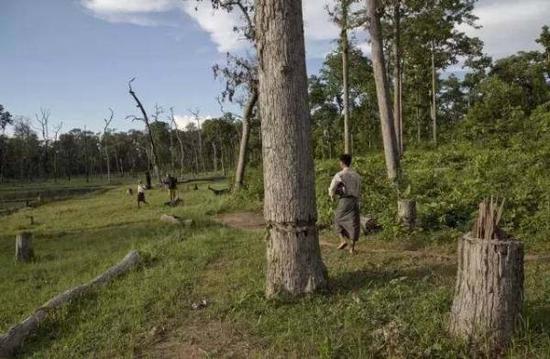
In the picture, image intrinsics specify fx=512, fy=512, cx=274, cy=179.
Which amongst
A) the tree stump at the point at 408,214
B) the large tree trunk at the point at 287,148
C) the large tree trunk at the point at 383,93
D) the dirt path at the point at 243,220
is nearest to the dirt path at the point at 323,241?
the dirt path at the point at 243,220

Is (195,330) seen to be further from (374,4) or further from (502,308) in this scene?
(374,4)

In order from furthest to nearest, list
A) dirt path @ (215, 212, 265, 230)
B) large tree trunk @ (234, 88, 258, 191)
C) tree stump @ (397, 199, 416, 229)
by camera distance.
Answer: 1. large tree trunk @ (234, 88, 258, 191)
2. dirt path @ (215, 212, 265, 230)
3. tree stump @ (397, 199, 416, 229)

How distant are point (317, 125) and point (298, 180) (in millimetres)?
45648

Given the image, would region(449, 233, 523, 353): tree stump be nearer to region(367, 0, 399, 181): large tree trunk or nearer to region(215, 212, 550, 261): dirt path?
region(215, 212, 550, 261): dirt path

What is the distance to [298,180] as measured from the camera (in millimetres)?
6543

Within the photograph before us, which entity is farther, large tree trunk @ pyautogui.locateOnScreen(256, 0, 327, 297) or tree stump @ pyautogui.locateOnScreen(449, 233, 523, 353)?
large tree trunk @ pyautogui.locateOnScreen(256, 0, 327, 297)

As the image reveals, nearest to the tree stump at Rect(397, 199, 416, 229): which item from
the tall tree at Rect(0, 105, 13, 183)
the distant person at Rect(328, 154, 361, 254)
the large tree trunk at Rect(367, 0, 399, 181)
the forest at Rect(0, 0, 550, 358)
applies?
the forest at Rect(0, 0, 550, 358)

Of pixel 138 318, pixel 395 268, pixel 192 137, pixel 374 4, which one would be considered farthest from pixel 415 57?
pixel 192 137

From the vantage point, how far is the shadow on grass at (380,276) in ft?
23.0

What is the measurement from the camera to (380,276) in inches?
293

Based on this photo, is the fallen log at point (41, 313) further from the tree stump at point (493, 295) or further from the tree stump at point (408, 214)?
the tree stump at point (408, 214)

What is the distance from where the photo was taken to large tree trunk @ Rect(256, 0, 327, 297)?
21.3 feet

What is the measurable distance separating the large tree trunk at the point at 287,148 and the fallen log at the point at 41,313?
3.29m

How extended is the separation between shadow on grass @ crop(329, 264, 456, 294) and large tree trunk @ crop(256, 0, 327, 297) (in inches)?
22.4
